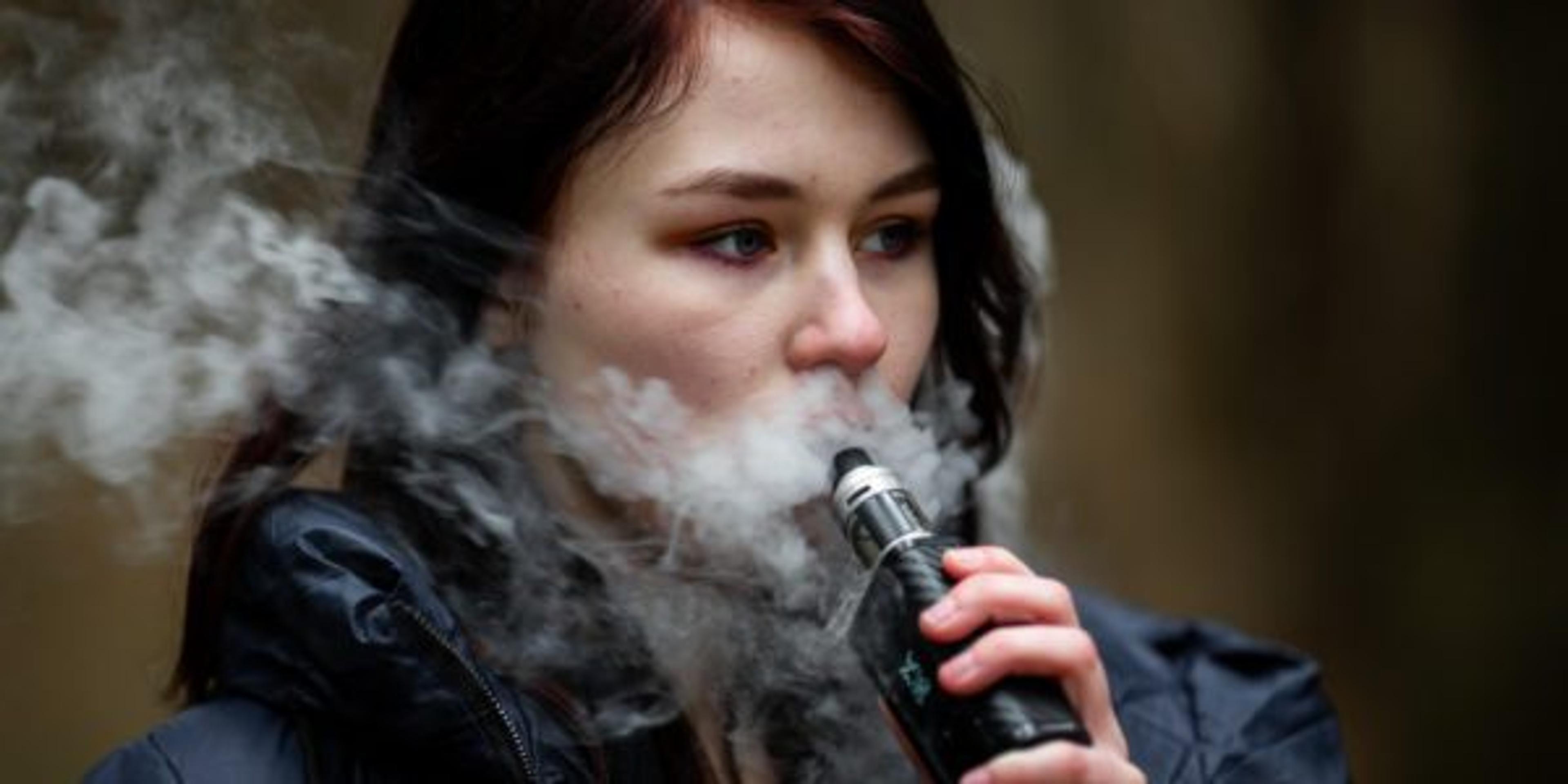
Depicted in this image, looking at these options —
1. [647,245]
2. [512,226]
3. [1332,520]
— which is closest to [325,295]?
[512,226]

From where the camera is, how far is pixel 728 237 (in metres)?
2.17

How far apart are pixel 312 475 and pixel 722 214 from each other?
104 cm

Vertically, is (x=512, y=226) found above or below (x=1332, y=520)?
above

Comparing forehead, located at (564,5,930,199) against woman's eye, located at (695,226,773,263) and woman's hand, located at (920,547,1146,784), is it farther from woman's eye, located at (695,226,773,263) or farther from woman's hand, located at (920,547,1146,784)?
woman's hand, located at (920,547,1146,784)

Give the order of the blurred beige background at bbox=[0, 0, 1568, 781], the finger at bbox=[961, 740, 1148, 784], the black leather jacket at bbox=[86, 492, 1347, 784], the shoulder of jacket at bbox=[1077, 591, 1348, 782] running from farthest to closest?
the blurred beige background at bbox=[0, 0, 1568, 781]
the shoulder of jacket at bbox=[1077, 591, 1348, 782]
the black leather jacket at bbox=[86, 492, 1347, 784]
the finger at bbox=[961, 740, 1148, 784]

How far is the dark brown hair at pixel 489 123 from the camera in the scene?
217cm

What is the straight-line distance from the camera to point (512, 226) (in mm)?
2254

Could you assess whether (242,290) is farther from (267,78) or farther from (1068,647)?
(1068,647)

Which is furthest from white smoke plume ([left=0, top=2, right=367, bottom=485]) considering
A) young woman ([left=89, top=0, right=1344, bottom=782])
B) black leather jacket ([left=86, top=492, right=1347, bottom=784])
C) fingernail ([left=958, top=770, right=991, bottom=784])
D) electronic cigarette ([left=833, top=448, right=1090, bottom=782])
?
fingernail ([left=958, top=770, right=991, bottom=784])

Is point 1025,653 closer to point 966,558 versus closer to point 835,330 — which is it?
point 966,558

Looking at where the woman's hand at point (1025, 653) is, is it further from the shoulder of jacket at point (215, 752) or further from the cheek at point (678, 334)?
the shoulder of jacket at point (215, 752)

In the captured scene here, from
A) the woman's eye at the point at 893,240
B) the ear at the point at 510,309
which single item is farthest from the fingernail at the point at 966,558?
the ear at the point at 510,309

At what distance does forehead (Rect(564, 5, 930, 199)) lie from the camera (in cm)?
215

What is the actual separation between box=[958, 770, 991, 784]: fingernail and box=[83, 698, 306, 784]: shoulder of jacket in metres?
0.77
